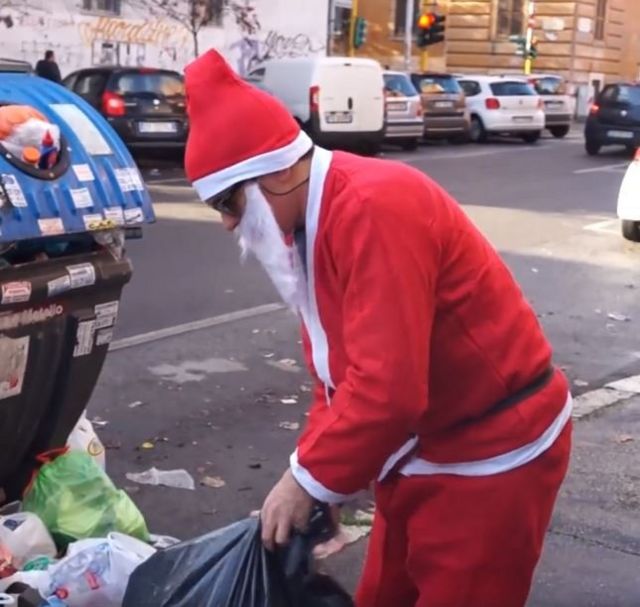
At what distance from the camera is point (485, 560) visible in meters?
2.62

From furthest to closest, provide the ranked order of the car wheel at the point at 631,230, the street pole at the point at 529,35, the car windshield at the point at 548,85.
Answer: the street pole at the point at 529,35 → the car windshield at the point at 548,85 → the car wheel at the point at 631,230

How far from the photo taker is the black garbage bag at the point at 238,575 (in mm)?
2600

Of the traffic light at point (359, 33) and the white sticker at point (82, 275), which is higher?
the white sticker at point (82, 275)

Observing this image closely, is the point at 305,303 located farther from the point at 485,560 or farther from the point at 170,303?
the point at 170,303

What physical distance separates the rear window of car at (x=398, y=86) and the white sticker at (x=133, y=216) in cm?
2039

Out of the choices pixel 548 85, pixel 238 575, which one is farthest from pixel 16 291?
pixel 548 85

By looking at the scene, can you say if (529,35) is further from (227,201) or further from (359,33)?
(227,201)

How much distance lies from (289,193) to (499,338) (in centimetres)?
52

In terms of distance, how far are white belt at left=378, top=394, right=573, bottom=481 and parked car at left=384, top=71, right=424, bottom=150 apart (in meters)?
21.2

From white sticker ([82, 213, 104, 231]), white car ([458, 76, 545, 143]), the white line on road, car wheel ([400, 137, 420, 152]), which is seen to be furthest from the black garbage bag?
white car ([458, 76, 545, 143])

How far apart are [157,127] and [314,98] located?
3.85 metres

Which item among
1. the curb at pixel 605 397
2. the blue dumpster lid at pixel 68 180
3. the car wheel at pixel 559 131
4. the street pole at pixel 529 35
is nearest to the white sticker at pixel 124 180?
the blue dumpster lid at pixel 68 180

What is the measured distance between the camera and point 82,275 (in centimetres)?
416

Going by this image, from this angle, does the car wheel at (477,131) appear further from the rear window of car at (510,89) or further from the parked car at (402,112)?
the parked car at (402,112)
